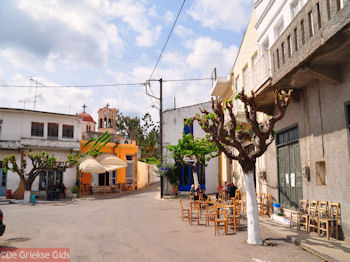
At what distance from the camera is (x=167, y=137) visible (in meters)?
26.2

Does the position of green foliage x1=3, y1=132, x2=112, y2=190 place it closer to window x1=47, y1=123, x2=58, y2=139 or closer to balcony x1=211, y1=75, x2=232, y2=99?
window x1=47, y1=123, x2=58, y2=139

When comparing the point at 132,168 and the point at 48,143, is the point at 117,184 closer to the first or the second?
the point at 132,168

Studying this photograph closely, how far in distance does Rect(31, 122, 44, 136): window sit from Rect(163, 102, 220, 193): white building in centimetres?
1082

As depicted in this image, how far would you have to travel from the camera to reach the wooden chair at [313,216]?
334 inches

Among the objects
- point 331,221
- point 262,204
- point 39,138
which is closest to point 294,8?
point 331,221

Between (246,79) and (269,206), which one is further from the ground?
(246,79)

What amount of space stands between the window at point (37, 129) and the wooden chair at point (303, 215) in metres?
22.6

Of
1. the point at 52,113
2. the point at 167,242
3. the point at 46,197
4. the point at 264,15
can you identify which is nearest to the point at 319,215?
the point at 167,242

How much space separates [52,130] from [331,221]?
943 inches

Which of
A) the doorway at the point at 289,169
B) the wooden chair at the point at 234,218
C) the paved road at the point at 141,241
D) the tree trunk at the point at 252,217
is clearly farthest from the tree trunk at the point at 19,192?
the tree trunk at the point at 252,217

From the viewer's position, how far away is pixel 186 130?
2648 centimetres

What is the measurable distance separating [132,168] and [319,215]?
25299 mm

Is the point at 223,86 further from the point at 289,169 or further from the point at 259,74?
the point at 289,169

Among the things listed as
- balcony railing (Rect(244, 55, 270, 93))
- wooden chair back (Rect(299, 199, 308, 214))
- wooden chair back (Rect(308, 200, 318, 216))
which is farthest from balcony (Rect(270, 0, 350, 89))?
wooden chair back (Rect(299, 199, 308, 214))
